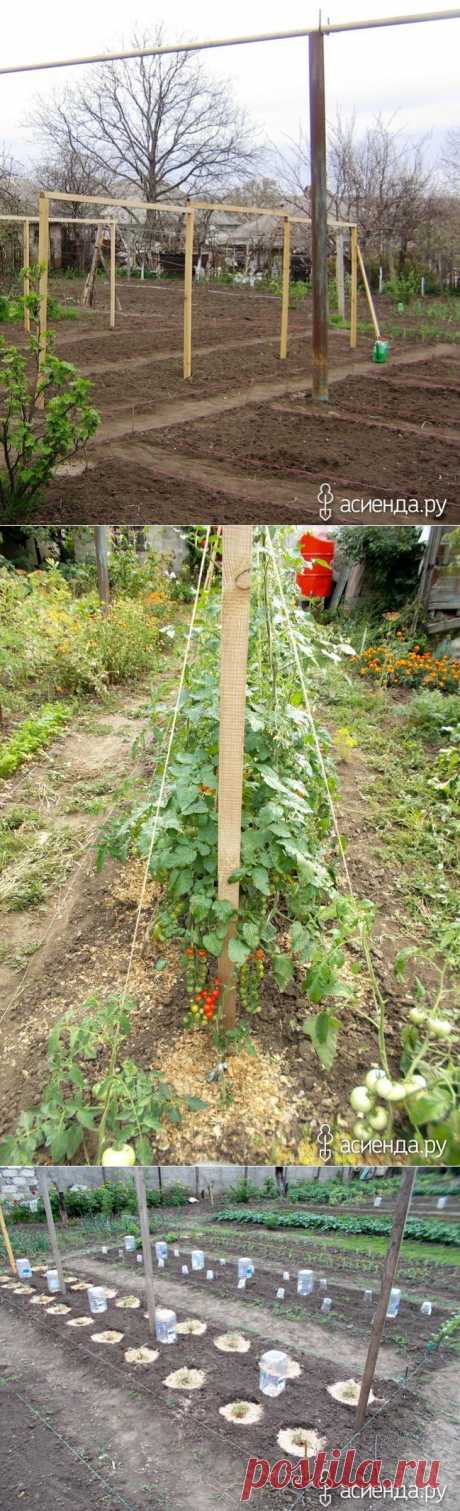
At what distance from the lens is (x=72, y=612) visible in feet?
6.84

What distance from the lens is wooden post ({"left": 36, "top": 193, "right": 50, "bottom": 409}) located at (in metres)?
1.47

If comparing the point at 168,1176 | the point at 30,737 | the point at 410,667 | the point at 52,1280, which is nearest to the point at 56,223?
the point at 410,667

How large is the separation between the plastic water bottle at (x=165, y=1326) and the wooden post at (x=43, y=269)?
1.76 meters

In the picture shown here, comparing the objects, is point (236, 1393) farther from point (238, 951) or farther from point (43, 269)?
→ point (43, 269)

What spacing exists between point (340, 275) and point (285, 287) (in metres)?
0.09

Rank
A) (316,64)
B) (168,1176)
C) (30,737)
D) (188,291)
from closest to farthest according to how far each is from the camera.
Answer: (316,64) → (188,291) → (168,1176) → (30,737)

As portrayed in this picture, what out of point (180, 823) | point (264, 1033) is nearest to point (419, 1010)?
point (264, 1033)

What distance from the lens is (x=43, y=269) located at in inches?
59.3

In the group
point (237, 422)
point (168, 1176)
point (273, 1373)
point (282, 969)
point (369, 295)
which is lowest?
point (273, 1373)

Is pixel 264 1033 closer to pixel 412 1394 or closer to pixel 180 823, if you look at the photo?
pixel 180 823

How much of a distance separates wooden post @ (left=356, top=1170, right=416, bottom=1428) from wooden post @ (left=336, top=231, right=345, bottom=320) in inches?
58.3

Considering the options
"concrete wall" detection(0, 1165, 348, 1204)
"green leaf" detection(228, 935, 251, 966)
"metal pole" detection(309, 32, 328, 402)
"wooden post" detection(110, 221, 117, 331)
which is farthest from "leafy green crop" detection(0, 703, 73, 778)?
"metal pole" detection(309, 32, 328, 402)

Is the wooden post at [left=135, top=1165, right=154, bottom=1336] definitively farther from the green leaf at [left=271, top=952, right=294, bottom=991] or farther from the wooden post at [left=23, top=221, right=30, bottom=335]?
the wooden post at [left=23, top=221, right=30, bottom=335]

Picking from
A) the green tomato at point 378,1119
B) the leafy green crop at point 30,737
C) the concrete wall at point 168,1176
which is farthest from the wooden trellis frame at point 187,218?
the concrete wall at point 168,1176
